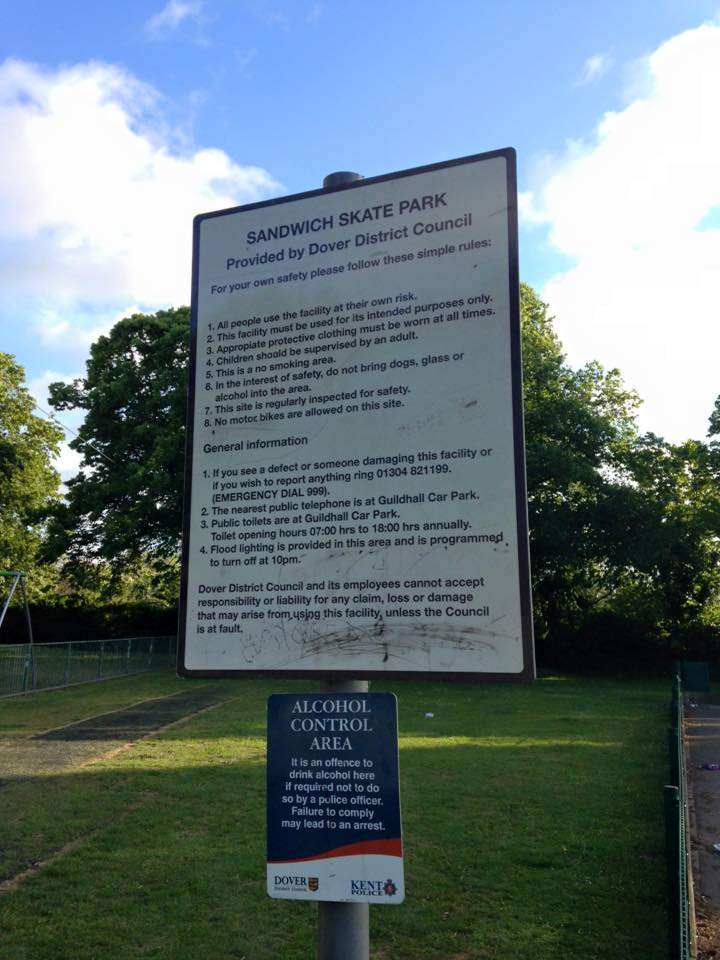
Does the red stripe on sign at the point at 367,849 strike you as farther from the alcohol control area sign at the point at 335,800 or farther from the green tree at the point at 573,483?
the green tree at the point at 573,483

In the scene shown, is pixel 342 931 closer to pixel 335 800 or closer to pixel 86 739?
pixel 335 800

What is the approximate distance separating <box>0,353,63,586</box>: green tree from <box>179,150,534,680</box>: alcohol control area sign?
1610 inches

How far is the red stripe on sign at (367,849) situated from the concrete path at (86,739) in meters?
9.36

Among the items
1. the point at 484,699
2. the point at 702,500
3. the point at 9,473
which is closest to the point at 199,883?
the point at 484,699

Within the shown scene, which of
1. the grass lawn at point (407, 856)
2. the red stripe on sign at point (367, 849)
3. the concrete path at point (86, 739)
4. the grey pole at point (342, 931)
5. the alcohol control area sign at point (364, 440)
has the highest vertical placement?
the alcohol control area sign at point (364, 440)

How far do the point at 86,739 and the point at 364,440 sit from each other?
13.0 m

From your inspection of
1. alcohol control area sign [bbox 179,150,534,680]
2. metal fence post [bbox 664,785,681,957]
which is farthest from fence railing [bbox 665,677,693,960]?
alcohol control area sign [bbox 179,150,534,680]

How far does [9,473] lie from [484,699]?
101 feet

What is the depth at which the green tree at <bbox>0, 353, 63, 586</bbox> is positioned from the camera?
4112 centimetres

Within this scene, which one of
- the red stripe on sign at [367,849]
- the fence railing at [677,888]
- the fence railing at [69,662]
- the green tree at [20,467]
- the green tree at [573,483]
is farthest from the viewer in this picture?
the green tree at [20,467]

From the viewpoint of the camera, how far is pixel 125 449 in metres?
33.0

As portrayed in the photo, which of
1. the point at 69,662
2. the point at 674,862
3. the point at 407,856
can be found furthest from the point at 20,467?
the point at 674,862

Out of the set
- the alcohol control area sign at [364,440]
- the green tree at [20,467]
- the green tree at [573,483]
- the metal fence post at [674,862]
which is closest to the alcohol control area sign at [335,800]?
the alcohol control area sign at [364,440]

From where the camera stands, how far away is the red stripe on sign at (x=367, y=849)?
2.46 metres
